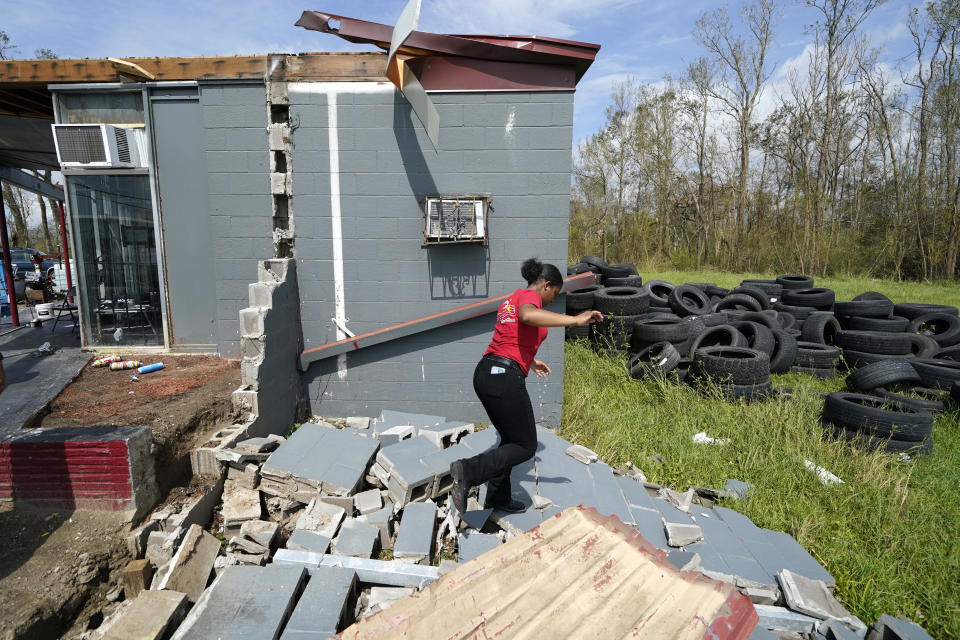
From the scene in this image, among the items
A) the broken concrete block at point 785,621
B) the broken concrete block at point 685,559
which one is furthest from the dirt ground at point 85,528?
the broken concrete block at point 785,621

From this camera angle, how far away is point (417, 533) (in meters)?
3.43

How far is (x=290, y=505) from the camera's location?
3.86m

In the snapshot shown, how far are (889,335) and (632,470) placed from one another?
18.0 feet

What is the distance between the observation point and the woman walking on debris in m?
3.31

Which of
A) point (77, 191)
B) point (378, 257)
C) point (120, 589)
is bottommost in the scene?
point (120, 589)

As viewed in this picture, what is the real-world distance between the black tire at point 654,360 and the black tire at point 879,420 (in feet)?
5.98

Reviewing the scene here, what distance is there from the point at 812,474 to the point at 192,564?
16.7 ft

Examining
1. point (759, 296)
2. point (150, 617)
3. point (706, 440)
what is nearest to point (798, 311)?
point (759, 296)

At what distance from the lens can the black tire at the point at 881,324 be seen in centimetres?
783

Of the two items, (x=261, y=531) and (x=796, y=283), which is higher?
(x=796, y=283)

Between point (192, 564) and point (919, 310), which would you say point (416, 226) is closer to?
point (192, 564)

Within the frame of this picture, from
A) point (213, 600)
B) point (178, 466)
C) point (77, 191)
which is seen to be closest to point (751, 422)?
point (213, 600)

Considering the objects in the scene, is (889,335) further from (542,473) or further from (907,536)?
(542,473)

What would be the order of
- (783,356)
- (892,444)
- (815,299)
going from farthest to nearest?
(815,299)
(783,356)
(892,444)
